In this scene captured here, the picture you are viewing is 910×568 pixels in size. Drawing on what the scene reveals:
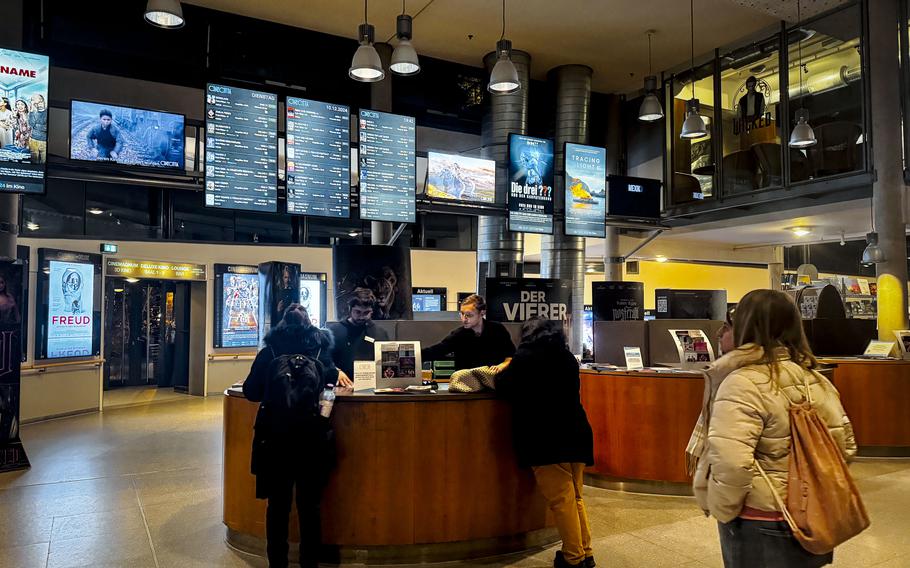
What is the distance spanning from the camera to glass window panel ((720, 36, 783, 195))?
9500 mm

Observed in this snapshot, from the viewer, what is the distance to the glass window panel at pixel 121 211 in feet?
33.4

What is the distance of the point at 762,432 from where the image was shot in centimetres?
196

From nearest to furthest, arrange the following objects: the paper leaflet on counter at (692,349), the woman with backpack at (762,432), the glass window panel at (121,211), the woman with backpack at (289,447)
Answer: the woman with backpack at (762,432) → the woman with backpack at (289,447) → the paper leaflet on counter at (692,349) → the glass window panel at (121,211)

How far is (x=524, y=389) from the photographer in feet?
12.0

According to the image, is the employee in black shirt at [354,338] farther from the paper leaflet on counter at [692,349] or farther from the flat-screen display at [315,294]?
the flat-screen display at [315,294]

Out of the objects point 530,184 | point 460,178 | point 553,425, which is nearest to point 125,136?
point 460,178

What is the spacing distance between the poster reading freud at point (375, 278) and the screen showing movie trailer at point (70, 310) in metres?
5.18

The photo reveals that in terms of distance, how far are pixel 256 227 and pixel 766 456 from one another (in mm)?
10945

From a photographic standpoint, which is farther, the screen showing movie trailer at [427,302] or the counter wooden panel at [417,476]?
the screen showing movie trailer at [427,302]

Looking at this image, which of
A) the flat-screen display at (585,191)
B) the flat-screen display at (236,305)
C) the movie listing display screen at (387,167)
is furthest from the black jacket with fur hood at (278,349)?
the flat-screen display at (236,305)

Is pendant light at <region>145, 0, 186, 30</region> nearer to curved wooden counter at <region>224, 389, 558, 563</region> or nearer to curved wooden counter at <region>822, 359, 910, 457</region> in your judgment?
curved wooden counter at <region>224, 389, 558, 563</region>

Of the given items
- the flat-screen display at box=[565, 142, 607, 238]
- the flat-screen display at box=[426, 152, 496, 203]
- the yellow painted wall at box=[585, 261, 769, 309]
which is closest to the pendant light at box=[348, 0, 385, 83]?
the flat-screen display at box=[426, 152, 496, 203]

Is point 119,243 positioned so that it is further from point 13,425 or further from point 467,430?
point 467,430

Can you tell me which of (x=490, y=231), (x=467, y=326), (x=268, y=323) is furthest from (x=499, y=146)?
(x=467, y=326)
